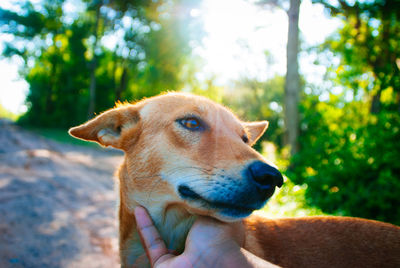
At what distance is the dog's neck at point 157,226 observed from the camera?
6.81 feet

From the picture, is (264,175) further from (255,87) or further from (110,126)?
(255,87)

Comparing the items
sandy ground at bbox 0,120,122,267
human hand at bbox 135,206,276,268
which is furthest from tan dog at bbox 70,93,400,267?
sandy ground at bbox 0,120,122,267

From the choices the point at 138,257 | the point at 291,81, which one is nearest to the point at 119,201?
the point at 138,257

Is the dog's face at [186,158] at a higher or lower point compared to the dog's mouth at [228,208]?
higher

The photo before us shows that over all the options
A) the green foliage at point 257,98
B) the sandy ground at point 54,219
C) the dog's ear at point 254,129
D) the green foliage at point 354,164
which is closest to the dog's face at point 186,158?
the dog's ear at point 254,129

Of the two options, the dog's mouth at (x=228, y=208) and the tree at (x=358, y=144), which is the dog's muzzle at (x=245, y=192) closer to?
the dog's mouth at (x=228, y=208)

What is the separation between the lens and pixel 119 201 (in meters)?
2.52

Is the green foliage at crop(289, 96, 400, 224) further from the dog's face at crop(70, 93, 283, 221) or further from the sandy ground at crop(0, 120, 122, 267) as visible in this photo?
the sandy ground at crop(0, 120, 122, 267)

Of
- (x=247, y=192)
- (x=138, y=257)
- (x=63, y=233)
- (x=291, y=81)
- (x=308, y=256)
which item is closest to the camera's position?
(x=247, y=192)

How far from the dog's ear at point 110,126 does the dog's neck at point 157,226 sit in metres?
0.42

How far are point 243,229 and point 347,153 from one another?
177 inches

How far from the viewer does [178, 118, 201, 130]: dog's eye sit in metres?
2.27

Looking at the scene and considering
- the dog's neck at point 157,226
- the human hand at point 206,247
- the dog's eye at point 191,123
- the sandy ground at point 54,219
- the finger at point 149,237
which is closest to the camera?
the human hand at point 206,247

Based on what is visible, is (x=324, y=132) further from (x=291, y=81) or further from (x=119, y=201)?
(x=119, y=201)
